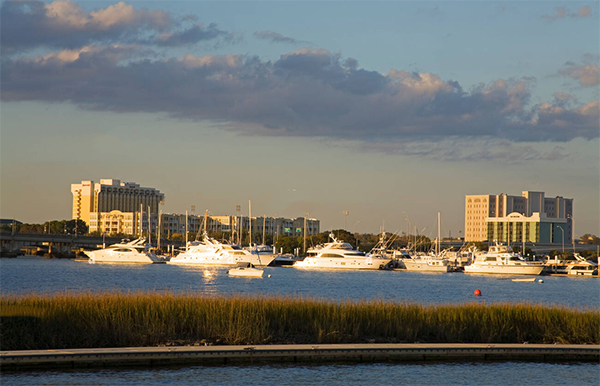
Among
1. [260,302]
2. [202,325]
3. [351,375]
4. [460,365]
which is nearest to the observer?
[351,375]

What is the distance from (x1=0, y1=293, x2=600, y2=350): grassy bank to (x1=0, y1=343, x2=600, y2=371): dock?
1967mm

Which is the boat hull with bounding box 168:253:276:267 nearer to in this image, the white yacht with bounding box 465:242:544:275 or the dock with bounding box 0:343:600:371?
the white yacht with bounding box 465:242:544:275

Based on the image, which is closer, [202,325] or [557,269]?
[202,325]

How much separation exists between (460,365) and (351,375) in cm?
454

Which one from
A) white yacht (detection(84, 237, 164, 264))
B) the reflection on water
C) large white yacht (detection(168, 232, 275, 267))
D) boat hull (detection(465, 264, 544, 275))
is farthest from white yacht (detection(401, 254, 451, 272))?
the reflection on water

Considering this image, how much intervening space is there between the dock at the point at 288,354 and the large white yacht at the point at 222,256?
13105cm

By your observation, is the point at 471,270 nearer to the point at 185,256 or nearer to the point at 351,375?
the point at 185,256

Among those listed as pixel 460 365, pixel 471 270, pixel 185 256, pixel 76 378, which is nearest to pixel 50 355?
pixel 76 378

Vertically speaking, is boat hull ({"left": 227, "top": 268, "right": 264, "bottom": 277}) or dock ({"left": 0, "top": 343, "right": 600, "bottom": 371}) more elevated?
dock ({"left": 0, "top": 343, "right": 600, "bottom": 371})

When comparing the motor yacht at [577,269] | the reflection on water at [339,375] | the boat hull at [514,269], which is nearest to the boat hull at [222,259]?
the boat hull at [514,269]

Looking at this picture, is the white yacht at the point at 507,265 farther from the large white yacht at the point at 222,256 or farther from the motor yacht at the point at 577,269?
the large white yacht at the point at 222,256

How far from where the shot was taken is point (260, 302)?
112 ft

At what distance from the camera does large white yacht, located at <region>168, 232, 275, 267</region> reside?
161625 millimetres

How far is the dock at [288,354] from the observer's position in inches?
1045
